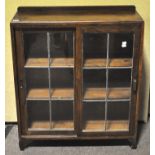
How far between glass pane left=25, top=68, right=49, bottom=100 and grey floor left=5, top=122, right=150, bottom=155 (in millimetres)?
360

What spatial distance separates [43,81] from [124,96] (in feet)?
1.66

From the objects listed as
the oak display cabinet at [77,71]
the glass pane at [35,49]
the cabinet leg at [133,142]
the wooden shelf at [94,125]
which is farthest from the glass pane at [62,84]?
the cabinet leg at [133,142]

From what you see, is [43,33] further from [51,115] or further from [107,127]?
[107,127]

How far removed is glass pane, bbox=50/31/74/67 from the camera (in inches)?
78.7

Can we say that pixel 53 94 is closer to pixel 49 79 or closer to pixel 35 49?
pixel 49 79

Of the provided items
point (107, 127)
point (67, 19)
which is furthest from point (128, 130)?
point (67, 19)

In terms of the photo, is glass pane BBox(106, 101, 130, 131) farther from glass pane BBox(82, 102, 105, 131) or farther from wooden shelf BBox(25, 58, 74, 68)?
wooden shelf BBox(25, 58, 74, 68)

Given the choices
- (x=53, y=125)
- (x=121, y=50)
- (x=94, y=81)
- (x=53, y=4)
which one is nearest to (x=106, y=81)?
(x=94, y=81)

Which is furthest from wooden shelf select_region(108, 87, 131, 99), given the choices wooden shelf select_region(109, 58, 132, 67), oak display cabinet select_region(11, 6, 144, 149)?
wooden shelf select_region(109, 58, 132, 67)

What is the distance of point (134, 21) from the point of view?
1.91 metres

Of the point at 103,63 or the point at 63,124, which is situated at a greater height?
the point at 103,63

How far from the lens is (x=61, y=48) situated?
2.06 meters

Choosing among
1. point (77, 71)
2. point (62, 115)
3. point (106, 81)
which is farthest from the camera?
point (62, 115)

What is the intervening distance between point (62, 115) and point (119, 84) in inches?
16.3
